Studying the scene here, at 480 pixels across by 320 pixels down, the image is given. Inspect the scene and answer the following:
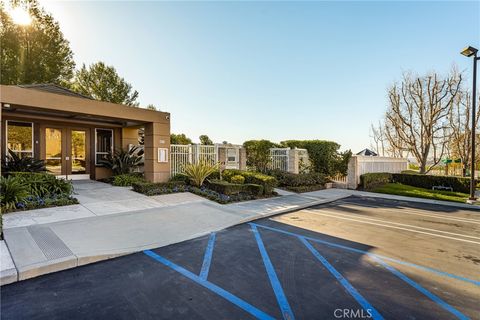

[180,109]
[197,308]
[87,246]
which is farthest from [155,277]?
[180,109]

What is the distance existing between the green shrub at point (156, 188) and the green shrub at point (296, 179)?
524cm

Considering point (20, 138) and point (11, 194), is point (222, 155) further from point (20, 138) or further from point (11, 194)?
point (20, 138)

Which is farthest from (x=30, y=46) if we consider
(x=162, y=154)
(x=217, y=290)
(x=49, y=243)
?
(x=217, y=290)

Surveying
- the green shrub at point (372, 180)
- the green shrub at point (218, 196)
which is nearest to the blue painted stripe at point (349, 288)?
the green shrub at point (218, 196)

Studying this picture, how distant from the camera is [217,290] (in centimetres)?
327

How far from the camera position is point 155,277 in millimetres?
3586

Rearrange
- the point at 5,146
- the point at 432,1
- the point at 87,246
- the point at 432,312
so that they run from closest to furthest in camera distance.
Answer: the point at 432,312 < the point at 87,246 < the point at 432,1 < the point at 5,146

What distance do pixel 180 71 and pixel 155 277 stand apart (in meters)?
12.1

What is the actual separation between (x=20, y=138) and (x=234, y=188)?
9570 mm

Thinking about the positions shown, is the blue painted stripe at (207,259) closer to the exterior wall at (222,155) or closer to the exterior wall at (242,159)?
the exterior wall at (222,155)

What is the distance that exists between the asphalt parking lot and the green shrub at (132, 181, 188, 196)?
4.70m

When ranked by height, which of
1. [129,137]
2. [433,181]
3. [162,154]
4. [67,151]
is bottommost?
[433,181]

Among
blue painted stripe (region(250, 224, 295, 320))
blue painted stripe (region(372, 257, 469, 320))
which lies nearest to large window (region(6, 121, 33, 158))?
blue painted stripe (region(250, 224, 295, 320))

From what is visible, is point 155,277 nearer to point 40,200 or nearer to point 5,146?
point 40,200
